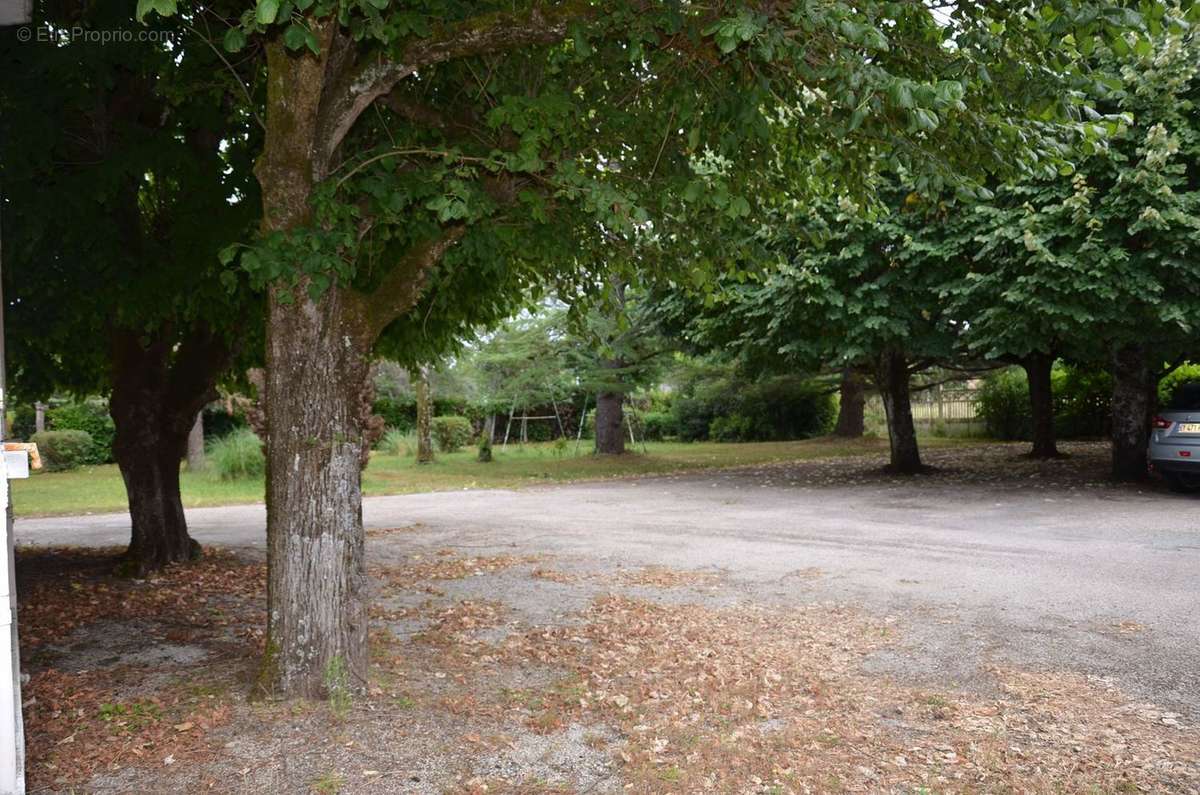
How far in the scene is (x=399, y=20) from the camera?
14.7 ft

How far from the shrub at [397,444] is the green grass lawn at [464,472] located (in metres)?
0.50

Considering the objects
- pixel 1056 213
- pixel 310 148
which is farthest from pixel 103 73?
pixel 1056 213

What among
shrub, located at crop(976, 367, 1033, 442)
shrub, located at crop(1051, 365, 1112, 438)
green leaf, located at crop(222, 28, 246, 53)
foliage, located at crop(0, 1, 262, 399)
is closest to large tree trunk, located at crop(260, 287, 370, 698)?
green leaf, located at crop(222, 28, 246, 53)

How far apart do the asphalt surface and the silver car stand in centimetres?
56

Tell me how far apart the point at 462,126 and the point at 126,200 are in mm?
3472

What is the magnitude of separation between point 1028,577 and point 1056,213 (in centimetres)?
700

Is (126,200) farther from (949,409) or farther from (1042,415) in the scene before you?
(949,409)

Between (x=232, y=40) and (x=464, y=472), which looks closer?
(x=232, y=40)

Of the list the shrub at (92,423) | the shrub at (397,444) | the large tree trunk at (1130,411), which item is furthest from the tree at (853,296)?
the shrub at (92,423)

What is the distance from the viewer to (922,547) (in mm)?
9703

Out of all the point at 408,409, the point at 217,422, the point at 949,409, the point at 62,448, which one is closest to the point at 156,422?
the point at 62,448

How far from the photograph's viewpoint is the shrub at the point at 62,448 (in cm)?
2350

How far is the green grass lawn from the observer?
16781mm

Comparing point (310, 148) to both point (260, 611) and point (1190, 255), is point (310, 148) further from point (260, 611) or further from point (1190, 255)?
point (1190, 255)
